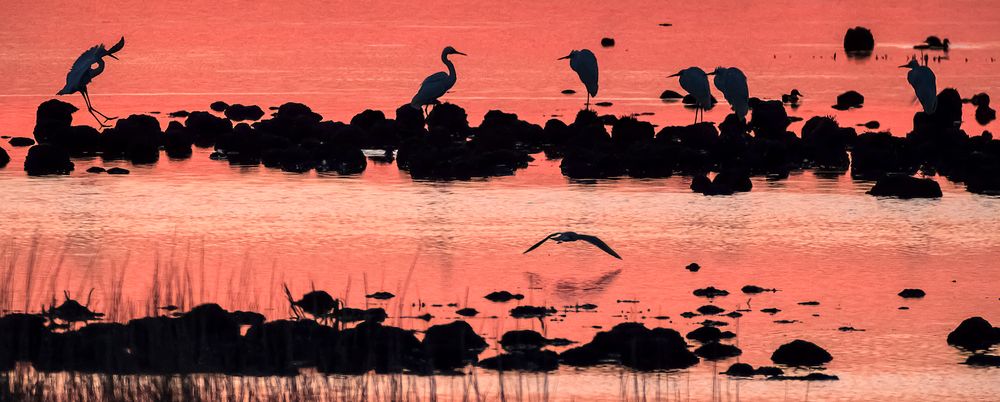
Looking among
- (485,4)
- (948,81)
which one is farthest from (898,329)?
(485,4)

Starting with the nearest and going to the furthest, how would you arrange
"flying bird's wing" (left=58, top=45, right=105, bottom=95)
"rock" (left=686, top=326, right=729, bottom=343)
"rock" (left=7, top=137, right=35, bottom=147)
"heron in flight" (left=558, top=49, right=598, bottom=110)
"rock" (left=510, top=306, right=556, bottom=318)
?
1. "rock" (left=686, top=326, right=729, bottom=343)
2. "rock" (left=510, top=306, right=556, bottom=318)
3. "rock" (left=7, top=137, right=35, bottom=147)
4. "flying bird's wing" (left=58, top=45, right=105, bottom=95)
5. "heron in flight" (left=558, top=49, right=598, bottom=110)

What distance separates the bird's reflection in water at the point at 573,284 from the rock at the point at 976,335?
3.57 meters

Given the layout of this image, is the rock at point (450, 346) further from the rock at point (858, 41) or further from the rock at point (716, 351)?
the rock at point (858, 41)

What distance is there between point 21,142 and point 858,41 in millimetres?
31384

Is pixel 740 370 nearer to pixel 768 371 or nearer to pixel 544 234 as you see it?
pixel 768 371

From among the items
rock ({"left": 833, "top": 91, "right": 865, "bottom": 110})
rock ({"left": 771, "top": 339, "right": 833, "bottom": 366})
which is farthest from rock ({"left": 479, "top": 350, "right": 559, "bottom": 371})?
rock ({"left": 833, "top": 91, "right": 865, "bottom": 110})

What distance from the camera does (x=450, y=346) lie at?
14086mm

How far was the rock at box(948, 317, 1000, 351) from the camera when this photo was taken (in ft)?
49.7

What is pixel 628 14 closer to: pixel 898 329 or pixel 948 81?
pixel 948 81

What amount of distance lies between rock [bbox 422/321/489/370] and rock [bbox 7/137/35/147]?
59.0ft

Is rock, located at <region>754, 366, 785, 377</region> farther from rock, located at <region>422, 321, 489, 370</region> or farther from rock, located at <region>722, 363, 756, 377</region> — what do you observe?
rock, located at <region>422, 321, 489, 370</region>

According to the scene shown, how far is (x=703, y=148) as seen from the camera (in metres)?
28.4

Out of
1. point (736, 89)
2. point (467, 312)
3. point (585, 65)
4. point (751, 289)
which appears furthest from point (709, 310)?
point (585, 65)

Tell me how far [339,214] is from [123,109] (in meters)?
15.9
